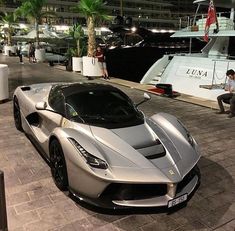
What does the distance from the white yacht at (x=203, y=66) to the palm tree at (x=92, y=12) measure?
3.86 meters

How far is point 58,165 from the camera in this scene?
4328 mm

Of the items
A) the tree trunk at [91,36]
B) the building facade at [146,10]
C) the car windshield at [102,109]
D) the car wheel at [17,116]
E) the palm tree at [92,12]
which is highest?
the building facade at [146,10]

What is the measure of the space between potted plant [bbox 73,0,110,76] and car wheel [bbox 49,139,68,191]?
40.7ft

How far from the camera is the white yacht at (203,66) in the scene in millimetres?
12797

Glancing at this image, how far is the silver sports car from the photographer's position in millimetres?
3580

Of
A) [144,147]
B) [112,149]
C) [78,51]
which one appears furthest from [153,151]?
[78,51]

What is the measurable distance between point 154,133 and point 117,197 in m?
1.26

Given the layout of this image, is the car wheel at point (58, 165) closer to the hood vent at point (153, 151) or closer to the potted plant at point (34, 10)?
the hood vent at point (153, 151)

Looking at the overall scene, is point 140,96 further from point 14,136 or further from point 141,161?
point 141,161

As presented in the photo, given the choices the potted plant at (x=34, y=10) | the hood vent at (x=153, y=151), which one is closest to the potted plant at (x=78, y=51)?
the potted plant at (x=34, y=10)

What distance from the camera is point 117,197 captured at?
3.59 meters

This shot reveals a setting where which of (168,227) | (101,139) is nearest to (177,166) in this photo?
(168,227)

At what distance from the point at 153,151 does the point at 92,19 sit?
1460cm

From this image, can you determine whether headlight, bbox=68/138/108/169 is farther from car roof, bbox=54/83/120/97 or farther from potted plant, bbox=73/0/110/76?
potted plant, bbox=73/0/110/76
